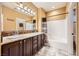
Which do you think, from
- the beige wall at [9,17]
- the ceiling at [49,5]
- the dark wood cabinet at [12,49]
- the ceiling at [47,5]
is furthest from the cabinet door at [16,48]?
the ceiling at [49,5]

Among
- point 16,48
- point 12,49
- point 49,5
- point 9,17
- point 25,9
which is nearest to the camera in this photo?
point 12,49

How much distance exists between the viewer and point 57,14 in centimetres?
264

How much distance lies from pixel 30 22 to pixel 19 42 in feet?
2.58

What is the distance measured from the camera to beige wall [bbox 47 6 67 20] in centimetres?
263

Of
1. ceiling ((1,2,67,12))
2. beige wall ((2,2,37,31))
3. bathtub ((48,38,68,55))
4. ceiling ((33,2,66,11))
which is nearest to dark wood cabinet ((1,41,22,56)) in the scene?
beige wall ((2,2,37,31))

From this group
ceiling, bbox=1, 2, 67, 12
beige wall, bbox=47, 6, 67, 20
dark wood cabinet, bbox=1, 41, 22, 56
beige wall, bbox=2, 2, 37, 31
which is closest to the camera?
dark wood cabinet, bbox=1, 41, 22, 56

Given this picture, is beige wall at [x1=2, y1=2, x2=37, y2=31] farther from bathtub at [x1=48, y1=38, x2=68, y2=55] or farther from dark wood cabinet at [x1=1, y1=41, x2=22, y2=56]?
bathtub at [x1=48, y1=38, x2=68, y2=55]

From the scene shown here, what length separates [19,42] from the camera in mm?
2184

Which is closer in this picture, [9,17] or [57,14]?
[9,17]

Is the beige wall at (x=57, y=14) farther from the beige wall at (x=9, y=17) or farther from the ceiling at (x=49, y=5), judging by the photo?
the beige wall at (x=9, y=17)

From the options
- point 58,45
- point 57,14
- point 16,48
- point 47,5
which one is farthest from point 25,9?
point 58,45

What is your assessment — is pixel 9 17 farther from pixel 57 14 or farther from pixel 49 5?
pixel 57 14

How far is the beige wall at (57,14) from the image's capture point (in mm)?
2635

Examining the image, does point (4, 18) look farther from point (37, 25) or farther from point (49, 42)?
point (49, 42)
